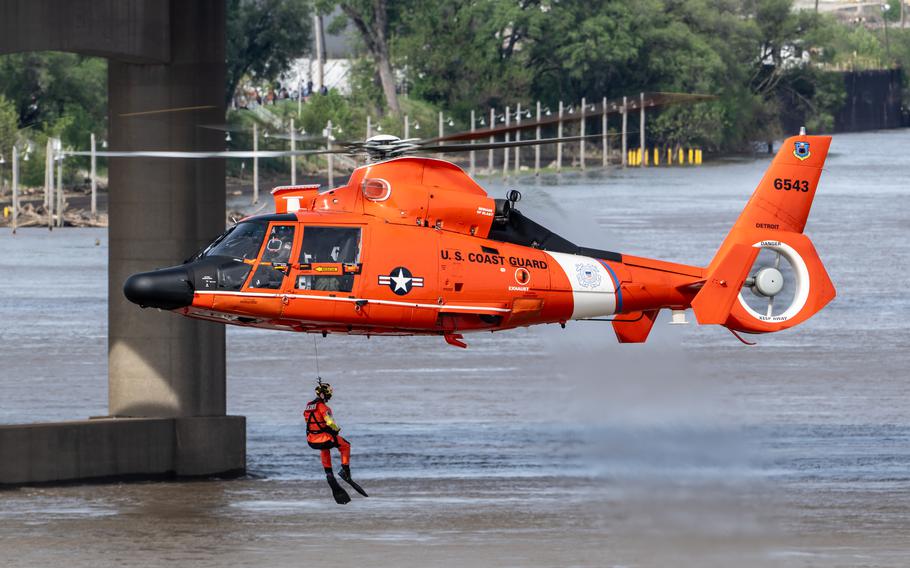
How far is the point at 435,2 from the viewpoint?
153750mm

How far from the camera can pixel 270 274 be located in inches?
955

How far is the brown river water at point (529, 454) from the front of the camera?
89.5 ft

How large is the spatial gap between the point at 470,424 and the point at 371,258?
18242 millimetres

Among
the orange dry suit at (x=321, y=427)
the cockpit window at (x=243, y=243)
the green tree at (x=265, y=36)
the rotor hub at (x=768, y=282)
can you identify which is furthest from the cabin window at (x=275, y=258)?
the green tree at (x=265, y=36)

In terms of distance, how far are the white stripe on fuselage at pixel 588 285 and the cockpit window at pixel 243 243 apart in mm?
3955

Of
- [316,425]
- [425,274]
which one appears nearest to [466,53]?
[316,425]

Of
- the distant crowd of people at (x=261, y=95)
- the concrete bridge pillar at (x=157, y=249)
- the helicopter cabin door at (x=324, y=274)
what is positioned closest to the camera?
the helicopter cabin door at (x=324, y=274)

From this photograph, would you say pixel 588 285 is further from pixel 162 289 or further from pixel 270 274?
pixel 162 289

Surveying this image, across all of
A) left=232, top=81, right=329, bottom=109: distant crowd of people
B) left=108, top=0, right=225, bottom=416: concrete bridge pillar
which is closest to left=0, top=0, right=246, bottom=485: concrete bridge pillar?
left=108, top=0, right=225, bottom=416: concrete bridge pillar

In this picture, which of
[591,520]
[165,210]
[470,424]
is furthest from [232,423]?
[470,424]

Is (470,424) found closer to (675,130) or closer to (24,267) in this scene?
(24,267)

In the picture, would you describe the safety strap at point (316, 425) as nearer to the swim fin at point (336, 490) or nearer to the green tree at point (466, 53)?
the swim fin at point (336, 490)

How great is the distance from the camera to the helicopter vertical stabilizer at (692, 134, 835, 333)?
86.6 feet

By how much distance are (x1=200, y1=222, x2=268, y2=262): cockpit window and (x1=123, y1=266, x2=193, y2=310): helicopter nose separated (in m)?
0.57
